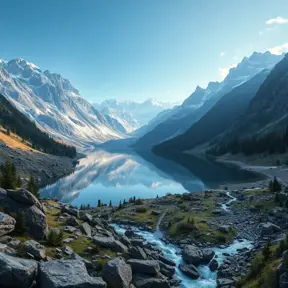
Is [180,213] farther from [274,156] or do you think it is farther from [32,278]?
[274,156]

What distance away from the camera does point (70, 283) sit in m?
17.1

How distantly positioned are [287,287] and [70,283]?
1416 cm

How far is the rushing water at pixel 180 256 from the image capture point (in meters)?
32.2

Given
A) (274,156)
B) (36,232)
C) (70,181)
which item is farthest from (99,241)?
(274,156)

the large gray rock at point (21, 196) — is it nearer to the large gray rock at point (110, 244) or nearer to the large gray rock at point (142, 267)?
the large gray rock at point (110, 244)

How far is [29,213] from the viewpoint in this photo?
86.3 feet

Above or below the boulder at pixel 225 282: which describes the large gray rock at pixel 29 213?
above

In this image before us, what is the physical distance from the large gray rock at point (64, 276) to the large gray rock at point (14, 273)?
75 centimetres

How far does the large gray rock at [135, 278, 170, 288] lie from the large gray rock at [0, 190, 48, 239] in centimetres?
926

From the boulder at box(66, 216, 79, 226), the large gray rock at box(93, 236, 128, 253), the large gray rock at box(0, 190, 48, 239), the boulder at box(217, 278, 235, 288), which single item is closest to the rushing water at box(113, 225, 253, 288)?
the boulder at box(217, 278, 235, 288)

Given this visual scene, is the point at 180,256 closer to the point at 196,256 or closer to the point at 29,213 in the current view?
the point at 196,256

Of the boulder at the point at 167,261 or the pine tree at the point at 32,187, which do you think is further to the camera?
the pine tree at the point at 32,187

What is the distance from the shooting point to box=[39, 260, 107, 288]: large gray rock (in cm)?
1708

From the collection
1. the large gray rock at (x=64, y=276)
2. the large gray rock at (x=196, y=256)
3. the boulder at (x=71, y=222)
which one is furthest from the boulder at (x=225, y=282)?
the large gray rock at (x=64, y=276)
